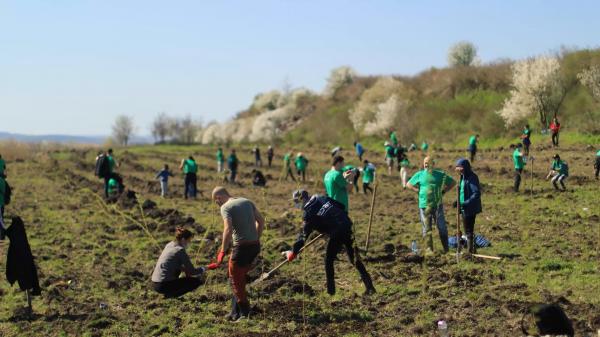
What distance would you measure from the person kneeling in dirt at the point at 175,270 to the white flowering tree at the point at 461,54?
214 feet

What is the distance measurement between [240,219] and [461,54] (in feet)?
217

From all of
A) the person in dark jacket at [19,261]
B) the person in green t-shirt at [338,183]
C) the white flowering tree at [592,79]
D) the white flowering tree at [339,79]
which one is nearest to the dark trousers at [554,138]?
the white flowering tree at [592,79]

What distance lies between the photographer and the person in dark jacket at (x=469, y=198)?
38.7 feet

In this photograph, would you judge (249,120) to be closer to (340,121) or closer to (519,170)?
(340,121)

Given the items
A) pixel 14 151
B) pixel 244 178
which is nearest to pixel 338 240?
pixel 244 178

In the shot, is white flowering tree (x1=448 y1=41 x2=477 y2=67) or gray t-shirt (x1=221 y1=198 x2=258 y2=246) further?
white flowering tree (x1=448 y1=41 x2=477 y2=67)

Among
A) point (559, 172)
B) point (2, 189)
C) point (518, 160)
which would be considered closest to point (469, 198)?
point (518, 160)

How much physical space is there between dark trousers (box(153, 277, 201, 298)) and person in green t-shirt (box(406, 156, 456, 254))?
4736 millimetres

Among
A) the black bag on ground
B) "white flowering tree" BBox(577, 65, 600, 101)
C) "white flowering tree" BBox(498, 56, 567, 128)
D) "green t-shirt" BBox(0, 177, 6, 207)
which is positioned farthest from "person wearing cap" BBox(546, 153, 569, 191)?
"white flowering tree" BBox(498, 56, 567, 128)

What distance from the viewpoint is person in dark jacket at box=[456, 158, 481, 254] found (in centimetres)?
1179

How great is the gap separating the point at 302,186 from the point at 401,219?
10.3 metres

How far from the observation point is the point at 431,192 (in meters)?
11.9

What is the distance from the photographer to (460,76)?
60188mm

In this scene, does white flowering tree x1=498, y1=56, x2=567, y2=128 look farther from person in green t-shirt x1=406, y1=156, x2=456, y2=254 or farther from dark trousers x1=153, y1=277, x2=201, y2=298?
dark trousers x1=153, y1=277, x2=201, y2=298
